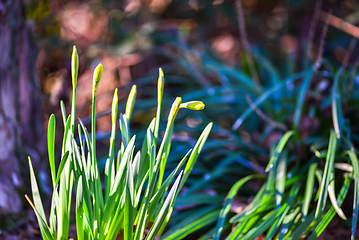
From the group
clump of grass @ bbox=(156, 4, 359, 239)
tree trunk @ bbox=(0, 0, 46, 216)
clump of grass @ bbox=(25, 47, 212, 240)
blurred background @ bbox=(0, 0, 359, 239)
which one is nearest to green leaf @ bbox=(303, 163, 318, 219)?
clump of grass @ bbox=(156, 4, 359, 239)

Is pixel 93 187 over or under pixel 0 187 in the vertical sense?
over

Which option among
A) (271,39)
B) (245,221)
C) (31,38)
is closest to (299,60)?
(271,39)

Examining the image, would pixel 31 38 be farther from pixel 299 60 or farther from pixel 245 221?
pixel 299 60

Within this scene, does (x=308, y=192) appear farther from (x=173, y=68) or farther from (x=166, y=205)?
(x=173, y=68)

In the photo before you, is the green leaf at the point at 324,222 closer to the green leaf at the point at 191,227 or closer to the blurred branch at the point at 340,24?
the green leaf at the point at 191,227

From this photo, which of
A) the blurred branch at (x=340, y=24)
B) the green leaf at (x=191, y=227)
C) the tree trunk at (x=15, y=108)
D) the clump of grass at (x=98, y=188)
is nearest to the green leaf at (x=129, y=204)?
the clump of grass at (x=98, y=188)

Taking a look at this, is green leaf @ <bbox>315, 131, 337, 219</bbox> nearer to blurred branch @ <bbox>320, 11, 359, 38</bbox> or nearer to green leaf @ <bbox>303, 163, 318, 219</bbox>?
green leaf @ <bbox>303, 163, 318, 219</bbox>

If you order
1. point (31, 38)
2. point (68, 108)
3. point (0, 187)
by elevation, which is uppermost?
point (31, 38)
